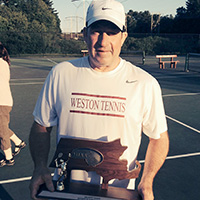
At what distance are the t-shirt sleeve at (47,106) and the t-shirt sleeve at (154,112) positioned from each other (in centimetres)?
74

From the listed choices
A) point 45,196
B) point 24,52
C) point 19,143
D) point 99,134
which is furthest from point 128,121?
point 24,52

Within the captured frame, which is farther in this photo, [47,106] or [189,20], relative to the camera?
[189,20]

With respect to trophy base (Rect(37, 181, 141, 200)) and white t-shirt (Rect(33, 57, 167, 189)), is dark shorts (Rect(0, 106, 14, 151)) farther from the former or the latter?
trophy base (Rect(37, 181, 141, 200))

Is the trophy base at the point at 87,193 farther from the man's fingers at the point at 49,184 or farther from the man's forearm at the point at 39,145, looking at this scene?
the man's forearm at the point at 39,145

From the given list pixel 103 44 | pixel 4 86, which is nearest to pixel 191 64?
pixel 4 86

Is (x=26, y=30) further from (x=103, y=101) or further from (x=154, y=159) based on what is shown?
(x=154, y=159)

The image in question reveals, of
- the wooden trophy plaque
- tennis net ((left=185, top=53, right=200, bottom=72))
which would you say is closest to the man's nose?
the wooden trophy plaque

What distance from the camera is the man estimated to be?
1851 mm

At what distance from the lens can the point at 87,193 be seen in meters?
1.60

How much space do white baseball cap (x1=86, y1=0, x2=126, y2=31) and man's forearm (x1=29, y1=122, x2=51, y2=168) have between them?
3.03 feet

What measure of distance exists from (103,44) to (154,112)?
650 mm

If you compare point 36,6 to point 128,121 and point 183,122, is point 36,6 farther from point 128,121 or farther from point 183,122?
point 128,121

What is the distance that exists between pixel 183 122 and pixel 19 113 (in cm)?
495

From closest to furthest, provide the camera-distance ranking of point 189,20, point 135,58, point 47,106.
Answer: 1. point 47,106
2. point 135,58
3. point 189,20
